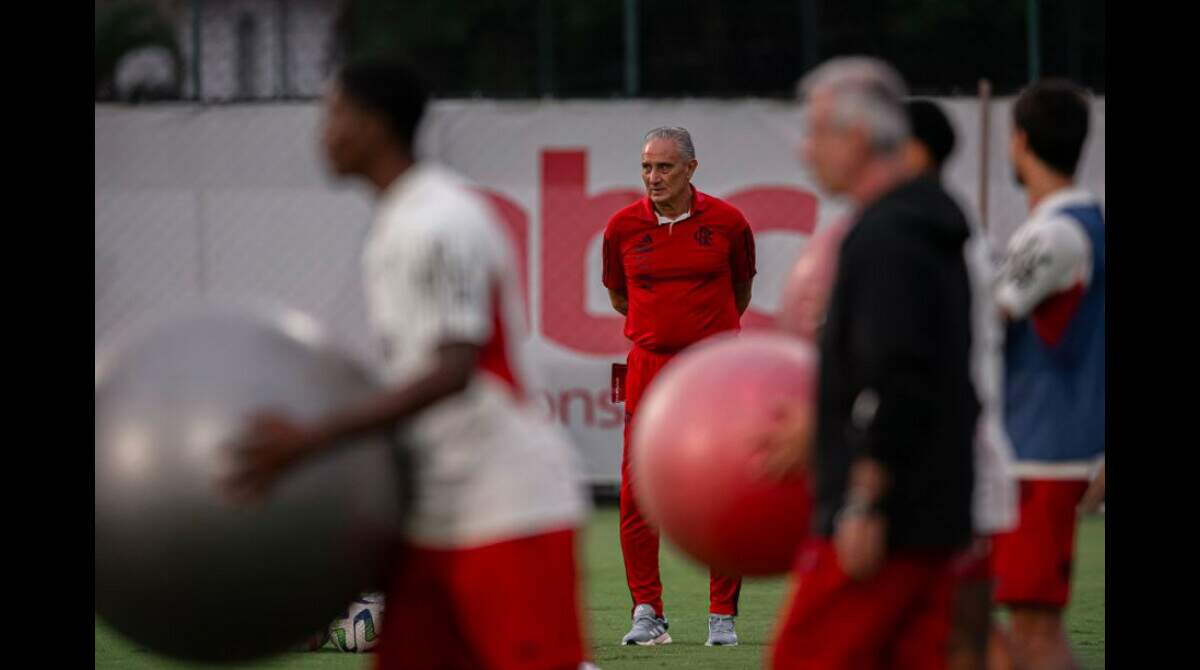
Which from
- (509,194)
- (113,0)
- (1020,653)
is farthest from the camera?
(113,0)

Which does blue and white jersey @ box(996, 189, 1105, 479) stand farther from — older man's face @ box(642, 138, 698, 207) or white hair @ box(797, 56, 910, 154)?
older man's face @ box(642, 138, 698, 207)

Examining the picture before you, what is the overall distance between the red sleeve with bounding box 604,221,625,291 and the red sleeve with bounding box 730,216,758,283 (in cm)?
54

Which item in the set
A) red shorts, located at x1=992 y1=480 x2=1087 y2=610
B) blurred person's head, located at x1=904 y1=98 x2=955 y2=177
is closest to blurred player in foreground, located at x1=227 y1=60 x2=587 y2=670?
blurred person's head, located at x1=904 y1=98 x2=955 y2=177

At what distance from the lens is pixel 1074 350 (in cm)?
603

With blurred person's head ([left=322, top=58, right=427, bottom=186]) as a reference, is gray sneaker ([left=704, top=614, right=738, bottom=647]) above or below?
below

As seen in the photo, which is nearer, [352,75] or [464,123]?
[352,75]

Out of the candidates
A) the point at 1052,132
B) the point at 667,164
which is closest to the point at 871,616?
the point at 1052,132

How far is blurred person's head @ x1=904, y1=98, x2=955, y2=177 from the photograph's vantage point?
18.5ft

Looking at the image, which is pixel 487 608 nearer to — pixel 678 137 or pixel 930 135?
pixel 930 135

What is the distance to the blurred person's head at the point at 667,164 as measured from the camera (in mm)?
9461

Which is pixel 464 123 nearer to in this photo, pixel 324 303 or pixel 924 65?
pixel 324 303

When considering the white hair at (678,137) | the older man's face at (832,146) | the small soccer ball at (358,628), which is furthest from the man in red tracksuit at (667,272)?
the older man's face at (832,146)

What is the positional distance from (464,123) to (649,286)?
5238 mm
